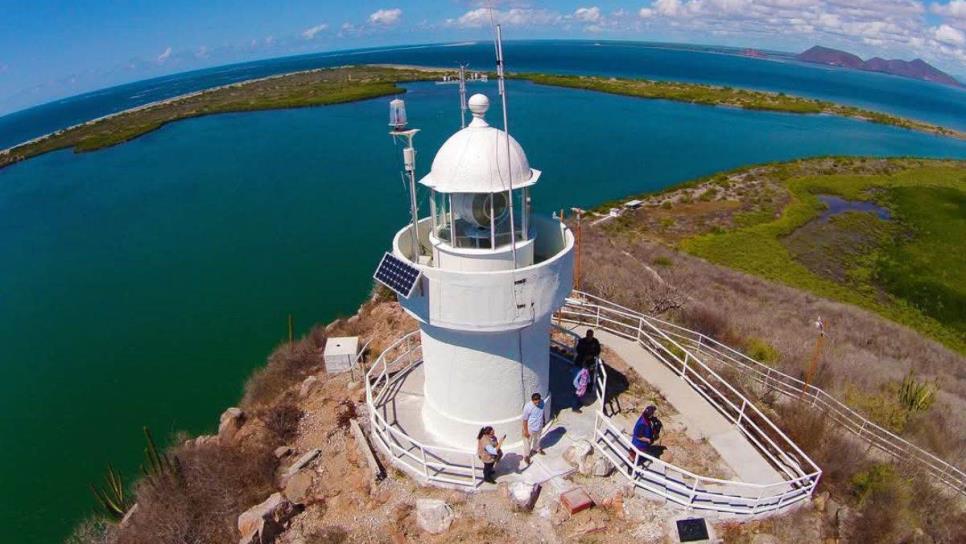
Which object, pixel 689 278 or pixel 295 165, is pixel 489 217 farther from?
pixel 295 165

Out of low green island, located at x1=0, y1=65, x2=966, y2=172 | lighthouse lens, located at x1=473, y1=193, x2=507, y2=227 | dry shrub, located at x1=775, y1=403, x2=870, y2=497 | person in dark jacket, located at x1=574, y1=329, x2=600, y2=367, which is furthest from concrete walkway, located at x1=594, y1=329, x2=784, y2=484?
low green island, located at x1=0, y1=65, x2=966, y2=172

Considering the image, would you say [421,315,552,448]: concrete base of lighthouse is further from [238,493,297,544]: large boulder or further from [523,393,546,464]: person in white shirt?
[238,493,297,544]: large boulder

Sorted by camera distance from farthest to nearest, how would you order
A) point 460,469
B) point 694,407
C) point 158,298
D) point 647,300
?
1. point 158,298
2. point 647,300
3. point 694,407
4. point 460,469

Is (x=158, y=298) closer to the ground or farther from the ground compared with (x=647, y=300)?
closer to the ground

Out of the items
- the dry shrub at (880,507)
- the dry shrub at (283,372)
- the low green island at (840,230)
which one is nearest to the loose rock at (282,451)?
the dry shrub at (283,372)

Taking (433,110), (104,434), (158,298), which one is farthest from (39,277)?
(433,110)

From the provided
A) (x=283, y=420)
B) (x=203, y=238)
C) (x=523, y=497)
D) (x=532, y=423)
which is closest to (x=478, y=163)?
(x=532, y=423)
